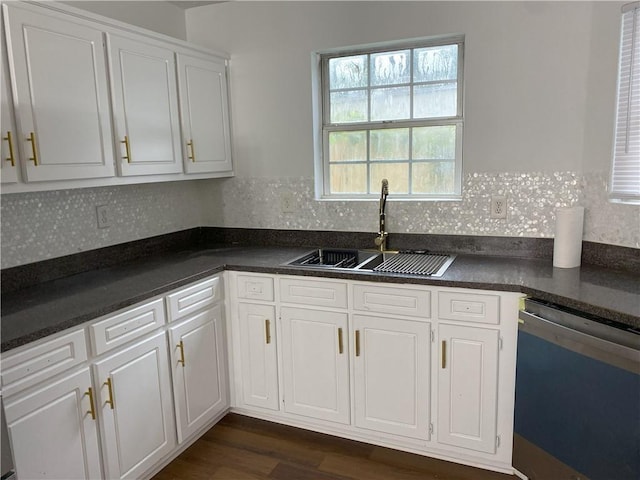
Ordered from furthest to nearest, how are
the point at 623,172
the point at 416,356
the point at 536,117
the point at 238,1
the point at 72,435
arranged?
the point at 238,1, the point at 536,117, the point at 416,356, the point at 623,172, the point at 72,435

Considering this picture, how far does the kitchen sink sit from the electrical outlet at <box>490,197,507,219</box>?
1.02ft

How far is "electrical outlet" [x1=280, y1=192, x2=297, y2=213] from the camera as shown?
2.98 metres

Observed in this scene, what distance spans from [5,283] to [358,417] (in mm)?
1714

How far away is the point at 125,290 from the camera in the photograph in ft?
6.77

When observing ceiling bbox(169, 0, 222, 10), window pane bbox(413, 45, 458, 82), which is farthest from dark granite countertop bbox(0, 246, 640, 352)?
ceiling bbox(169, 0, 222, 10)

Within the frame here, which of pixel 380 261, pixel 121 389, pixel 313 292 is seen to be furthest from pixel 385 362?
pixel 121 389

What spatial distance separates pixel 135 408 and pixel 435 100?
2.15 metres

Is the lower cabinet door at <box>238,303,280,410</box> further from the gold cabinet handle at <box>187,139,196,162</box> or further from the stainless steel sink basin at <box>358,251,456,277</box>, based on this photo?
the gold cabinet handle at <box>187,139,196,162</box>

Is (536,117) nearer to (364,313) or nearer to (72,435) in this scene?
(364,313)

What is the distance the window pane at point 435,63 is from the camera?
2.60 meters

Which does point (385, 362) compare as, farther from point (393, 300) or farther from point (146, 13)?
point (146, 13)

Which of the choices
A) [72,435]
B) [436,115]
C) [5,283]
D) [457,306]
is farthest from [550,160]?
[5,283]

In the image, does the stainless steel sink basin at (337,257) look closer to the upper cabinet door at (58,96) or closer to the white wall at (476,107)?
the white wall at (476,107)

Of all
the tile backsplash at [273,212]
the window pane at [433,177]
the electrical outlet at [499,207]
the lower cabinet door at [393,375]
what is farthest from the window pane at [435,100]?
the lower cabinet door at [393,375]
